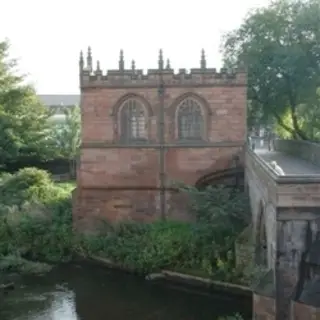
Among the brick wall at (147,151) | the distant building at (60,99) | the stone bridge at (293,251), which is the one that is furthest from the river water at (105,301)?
the distant building at (60,99)

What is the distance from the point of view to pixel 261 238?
725 inches

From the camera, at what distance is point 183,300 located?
2069 cm

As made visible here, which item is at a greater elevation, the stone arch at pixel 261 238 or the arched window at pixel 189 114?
the arched window at pixel 189 114

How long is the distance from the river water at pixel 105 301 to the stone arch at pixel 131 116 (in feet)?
21.3

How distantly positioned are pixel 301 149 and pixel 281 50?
617cm

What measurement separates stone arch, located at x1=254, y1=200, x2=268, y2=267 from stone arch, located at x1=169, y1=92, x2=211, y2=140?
8473 millimetres

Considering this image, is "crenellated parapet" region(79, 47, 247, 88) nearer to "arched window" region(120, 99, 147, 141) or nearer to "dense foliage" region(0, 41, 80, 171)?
"arched window" region(120, 99, 147, 141)

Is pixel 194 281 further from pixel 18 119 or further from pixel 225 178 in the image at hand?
pixel 18 119

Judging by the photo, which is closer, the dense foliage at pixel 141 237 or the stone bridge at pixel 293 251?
the stone bridge at pixel 293 251

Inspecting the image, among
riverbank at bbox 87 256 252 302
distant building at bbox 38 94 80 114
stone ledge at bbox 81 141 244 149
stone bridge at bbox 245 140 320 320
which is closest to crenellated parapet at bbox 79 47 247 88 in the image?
stone ledge at bbox 81 141 244 149

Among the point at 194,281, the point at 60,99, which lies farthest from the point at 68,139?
the point at 60,99

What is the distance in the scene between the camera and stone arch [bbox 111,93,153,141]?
26734mm

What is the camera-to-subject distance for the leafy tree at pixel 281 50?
98.2ft

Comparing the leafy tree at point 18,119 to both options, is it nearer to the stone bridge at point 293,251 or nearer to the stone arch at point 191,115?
the stone arch at point 191,115
